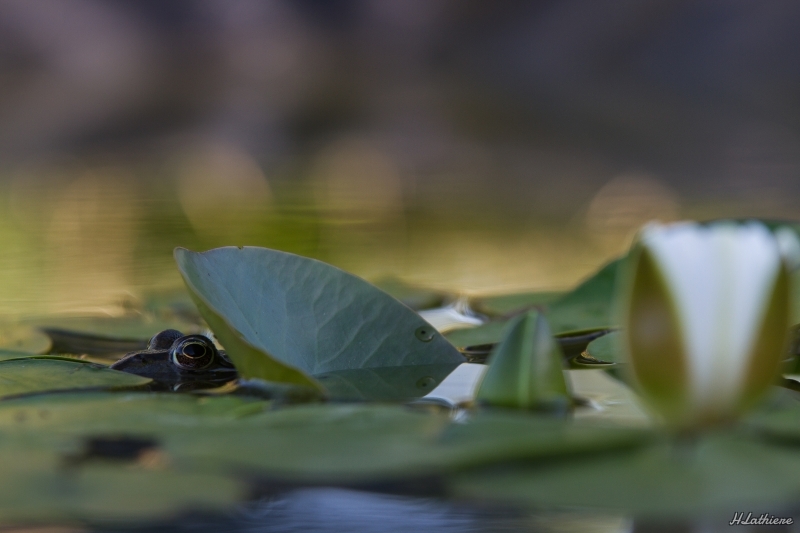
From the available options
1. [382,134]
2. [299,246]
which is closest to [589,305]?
[299,246]

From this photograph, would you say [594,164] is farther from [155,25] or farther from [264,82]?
[155,25]

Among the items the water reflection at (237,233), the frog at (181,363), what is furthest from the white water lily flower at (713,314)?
the water reflection at (237,233)

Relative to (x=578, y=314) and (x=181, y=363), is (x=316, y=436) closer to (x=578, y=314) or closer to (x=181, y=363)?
(x=181, y=363)

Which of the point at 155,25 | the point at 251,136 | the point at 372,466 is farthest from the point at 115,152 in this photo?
the point at 372,466

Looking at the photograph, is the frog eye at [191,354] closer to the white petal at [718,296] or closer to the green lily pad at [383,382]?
the green lily pad at [383,382]

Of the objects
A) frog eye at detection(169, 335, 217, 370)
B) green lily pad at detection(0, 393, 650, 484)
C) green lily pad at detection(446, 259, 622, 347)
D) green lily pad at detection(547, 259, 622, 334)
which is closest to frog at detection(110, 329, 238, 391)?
frog eye at detection(169, 335, 217, 370)

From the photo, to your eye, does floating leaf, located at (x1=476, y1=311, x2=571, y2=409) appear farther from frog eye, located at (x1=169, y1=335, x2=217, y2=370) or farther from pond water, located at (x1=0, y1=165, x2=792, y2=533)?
frog eye, located at (x1=169, y1=335, x2=217, y2=370)

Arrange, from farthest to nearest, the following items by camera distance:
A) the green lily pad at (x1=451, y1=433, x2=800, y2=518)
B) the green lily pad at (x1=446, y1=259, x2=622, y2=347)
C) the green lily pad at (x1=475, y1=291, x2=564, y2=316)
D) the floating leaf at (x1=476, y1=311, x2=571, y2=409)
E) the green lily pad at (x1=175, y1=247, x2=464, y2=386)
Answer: the green lily pad at (x1=475, y1=291, x2=564, y2=316) → the green lily pad at (x1=446, y1=259, x2=622, y2=347) → the green lily pad at (x1=175, y1=247, x2=464, y2=386) → the floating leaf at (x1=476, y1=311, x2=571, y2=409) → the green lily pad at (x1=451, y1=433, x2=800, y2=518)
